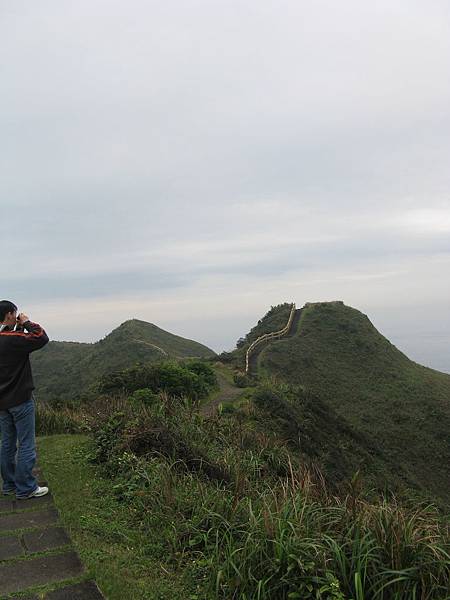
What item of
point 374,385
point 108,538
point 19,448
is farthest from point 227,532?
point 374,385

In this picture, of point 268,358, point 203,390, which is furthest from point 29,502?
point 268,358

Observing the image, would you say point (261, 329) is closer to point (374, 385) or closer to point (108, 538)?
point (374, 385)

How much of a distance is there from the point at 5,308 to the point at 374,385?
25.7 meters

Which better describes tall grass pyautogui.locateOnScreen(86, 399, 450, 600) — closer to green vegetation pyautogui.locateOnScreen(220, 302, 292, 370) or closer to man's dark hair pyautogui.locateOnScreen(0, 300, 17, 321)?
man's dark hair pyautogui.locateOnScreen(0, 300, 17, 321)

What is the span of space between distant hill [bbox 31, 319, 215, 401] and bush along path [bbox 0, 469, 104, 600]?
2262 cm

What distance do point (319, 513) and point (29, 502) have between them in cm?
281

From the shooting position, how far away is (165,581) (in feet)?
10.9

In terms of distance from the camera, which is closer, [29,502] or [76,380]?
[29,502]

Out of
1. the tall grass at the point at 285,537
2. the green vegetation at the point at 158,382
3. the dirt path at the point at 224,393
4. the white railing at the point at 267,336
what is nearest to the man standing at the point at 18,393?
the tall grass at the point at 285,537

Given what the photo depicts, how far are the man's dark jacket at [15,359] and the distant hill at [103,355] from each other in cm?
2230

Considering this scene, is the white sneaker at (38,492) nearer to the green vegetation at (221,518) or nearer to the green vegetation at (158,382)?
the green vegetation at (221,518)

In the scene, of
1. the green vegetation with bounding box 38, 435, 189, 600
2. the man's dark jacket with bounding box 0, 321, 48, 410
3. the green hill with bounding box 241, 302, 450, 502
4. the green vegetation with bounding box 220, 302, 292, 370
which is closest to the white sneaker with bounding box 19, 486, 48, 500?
the green vegetation with bounding box 38, 435, 189, 600

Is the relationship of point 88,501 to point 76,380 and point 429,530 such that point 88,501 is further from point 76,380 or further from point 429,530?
point 76,380

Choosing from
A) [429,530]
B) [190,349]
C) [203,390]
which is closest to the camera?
[429,530]
